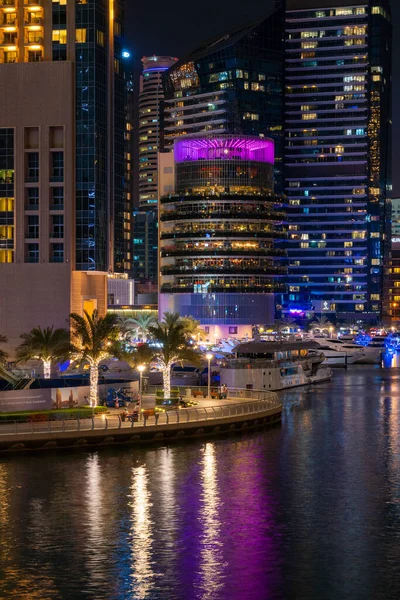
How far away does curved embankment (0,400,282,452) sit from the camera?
70.4 m

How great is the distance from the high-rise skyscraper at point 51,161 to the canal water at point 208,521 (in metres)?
71.3

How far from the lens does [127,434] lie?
73688mm

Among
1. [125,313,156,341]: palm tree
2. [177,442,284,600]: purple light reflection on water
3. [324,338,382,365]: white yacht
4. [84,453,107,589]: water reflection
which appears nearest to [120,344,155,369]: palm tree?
[84,453,107,589]: water reflection

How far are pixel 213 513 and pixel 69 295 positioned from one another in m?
92.6

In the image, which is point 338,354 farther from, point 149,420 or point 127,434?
point 127,434

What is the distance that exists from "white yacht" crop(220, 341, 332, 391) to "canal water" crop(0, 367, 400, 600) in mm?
31008

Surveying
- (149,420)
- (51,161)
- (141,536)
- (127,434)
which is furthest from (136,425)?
(51,161)

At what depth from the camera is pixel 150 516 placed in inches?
2157

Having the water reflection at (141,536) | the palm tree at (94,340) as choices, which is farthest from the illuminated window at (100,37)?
the water reflection at (141,536)

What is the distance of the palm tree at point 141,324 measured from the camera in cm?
18275

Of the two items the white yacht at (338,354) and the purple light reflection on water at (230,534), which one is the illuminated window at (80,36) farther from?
the purple light reflection on water at (230,534)

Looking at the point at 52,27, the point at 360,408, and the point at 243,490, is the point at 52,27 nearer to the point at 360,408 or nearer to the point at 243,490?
the point at 360,408

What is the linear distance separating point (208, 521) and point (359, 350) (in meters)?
131

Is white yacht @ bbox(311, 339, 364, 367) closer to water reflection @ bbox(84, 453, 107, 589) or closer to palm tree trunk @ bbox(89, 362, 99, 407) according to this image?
palm tree trunk @ bbox(89, 362, 99, 407)
